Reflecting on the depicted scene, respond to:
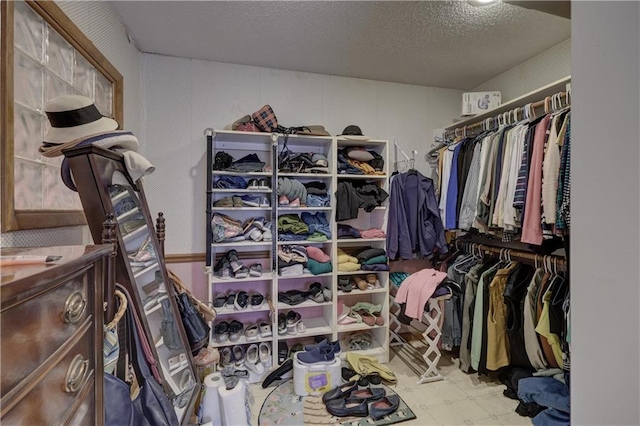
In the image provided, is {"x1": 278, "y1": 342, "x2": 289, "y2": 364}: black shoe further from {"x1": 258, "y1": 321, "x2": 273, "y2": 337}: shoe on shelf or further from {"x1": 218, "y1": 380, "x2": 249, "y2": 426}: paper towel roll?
{"x1": 218, "y1": 380, "x2": 249, "y2": 426}: paper towel roll

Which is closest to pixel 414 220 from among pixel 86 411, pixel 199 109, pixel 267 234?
pixel 267 234

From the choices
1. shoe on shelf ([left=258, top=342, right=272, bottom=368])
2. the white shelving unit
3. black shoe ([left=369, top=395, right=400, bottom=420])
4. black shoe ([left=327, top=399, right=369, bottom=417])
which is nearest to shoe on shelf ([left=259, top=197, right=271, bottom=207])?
the white shelving unit

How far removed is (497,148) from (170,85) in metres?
2.44

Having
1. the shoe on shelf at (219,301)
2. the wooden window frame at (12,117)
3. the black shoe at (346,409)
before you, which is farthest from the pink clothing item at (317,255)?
the wooden window frame at (12,117)

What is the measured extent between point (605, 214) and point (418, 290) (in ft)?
5.58

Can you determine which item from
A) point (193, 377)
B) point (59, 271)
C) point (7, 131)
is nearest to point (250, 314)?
point (193, 377)

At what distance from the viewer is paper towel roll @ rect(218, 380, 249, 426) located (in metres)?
1.41

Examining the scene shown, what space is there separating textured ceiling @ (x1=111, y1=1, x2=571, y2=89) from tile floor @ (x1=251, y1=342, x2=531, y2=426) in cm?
244

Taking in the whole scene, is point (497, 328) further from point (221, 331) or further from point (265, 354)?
point (221, 331)

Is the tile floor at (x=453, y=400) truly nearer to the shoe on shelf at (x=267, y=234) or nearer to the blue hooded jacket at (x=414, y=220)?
the blue hooded jacket at (x=414, y=220)

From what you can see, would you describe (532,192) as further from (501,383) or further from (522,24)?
(501,383)

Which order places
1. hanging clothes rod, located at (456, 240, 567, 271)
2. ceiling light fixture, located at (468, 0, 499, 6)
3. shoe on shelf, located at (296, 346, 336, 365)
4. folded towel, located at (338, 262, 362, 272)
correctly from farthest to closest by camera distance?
folded towel, located at (338, 262, 362, 272)
shoe on shelf, located at (296, 346, 336, 365)
hanging clothes rod, located at (456, 240, 567, 271)
ceiling light fixture, located at (468, 0, 499, 6)

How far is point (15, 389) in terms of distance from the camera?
422 millimetres

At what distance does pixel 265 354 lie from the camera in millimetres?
2199
